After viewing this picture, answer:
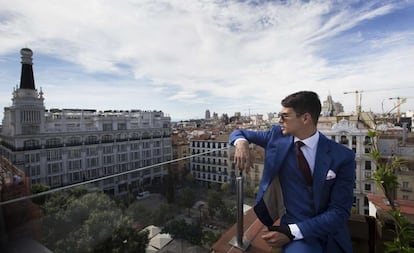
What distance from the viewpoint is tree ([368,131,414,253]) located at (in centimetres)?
129

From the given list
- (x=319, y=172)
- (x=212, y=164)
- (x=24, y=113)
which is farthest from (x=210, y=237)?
(x=24, y=113)

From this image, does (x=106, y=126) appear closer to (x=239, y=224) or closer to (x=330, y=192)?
(x=239, y=224)

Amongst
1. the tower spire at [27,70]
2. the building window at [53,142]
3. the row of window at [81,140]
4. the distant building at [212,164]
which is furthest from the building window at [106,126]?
the distant building at [212,164]

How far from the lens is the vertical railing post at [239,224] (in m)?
1.58

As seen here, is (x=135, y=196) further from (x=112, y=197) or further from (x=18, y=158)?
(x=18, y=158)

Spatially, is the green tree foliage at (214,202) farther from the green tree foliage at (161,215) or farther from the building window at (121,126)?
the building window at (121,126)

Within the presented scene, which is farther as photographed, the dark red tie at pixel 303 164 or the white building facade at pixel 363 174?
the white building facade at pixel 363 174

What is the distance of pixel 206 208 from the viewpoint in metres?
1.66

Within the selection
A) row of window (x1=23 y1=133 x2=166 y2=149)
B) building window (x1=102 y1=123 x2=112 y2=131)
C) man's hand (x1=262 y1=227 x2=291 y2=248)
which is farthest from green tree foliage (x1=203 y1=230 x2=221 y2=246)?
building window (x1=102 y1=123 x2=112 y2=131)

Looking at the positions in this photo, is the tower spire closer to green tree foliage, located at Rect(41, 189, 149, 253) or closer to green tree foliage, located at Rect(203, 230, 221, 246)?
green tree foliage, located at Rect(41, 189, 149, 253)

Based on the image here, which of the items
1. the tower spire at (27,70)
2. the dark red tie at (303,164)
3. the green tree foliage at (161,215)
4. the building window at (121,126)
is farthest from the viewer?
the building window at (121,126)

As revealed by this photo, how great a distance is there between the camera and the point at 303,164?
120 cm

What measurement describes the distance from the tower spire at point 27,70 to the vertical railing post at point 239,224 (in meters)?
28.7

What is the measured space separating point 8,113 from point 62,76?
1164 centimetres
